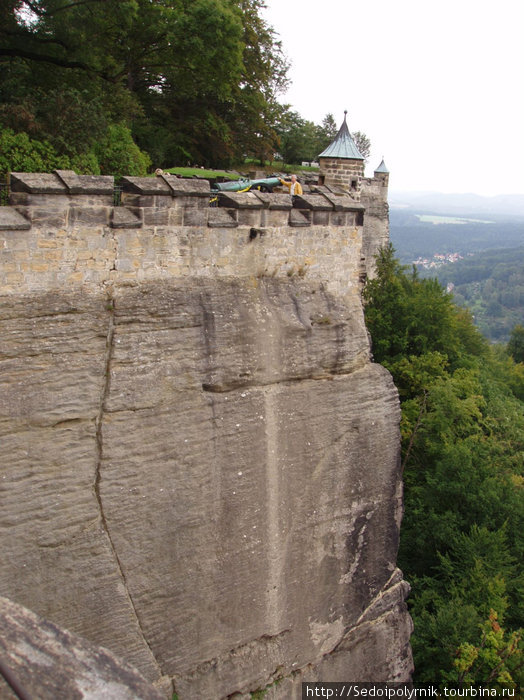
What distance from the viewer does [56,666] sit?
13.1 ft

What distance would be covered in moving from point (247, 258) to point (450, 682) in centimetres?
916

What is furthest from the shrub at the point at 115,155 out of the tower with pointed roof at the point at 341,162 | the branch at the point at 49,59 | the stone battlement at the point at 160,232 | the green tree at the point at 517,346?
the green tree at the point at 517,346

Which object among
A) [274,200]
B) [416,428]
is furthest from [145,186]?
[416,428]

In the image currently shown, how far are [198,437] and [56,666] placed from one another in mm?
4117

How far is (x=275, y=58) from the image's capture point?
25422 millimetres

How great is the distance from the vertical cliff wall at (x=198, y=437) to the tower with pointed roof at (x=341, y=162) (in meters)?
11.1

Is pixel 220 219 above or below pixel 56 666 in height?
above

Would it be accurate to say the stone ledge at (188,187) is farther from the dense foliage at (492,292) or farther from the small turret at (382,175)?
the dense foliage at (492,292)

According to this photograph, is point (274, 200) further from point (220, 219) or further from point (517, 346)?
point (517, 346)

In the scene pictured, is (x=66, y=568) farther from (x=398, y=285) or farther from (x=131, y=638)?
(x=398, y=285)

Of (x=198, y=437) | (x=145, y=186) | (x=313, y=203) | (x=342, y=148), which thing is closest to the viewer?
(x=145, y=186)

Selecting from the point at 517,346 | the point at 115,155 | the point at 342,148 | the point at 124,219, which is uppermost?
the point at 342,148

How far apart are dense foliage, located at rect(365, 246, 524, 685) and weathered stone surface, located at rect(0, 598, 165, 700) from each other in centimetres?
841

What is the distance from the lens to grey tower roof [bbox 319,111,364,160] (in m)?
20.1
